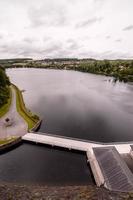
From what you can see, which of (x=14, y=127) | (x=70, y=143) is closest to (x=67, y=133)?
(x=70, y=143)

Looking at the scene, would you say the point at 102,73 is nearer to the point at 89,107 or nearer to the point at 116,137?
the point at 89,107

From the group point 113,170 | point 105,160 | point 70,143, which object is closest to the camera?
point 113,170

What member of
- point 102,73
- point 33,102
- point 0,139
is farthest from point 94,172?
point 102,73

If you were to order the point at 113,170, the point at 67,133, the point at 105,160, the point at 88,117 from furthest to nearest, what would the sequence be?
the point at 88,117 → the point at 67,133 → the point at 105,160 → the point at 113,170

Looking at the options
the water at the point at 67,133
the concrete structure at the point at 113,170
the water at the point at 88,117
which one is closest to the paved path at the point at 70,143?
the water at the point at 67,133

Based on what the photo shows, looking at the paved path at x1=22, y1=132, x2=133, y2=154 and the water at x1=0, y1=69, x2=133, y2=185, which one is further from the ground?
the paved path at x1=22, y1=132, x2=133, y2=154

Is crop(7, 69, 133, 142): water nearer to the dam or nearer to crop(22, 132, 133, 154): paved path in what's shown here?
crop(22, 132, 133, 154): paved path

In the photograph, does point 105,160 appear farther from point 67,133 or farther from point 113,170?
point 67,133

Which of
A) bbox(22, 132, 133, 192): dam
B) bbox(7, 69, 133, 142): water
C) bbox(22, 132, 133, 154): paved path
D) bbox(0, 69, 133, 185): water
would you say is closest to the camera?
bbox(22, 132, 133, 192): dam

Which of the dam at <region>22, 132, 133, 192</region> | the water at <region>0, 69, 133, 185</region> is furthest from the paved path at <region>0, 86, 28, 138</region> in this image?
the water at <region>0, 69, 133, 185</region>
